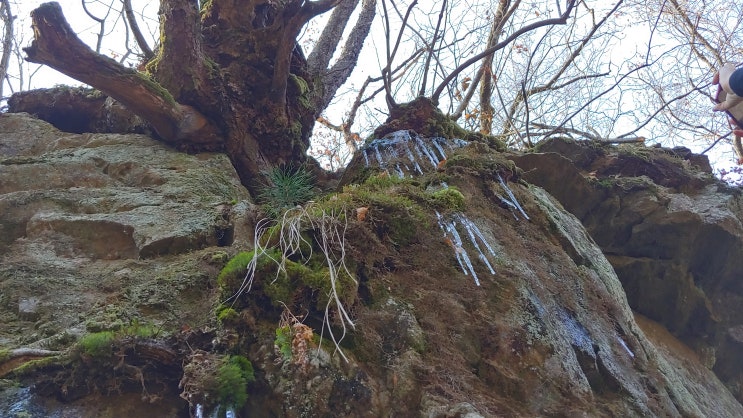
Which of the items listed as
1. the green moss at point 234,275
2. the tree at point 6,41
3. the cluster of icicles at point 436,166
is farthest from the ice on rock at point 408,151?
the tree at point 6,41

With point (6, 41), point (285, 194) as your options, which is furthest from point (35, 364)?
point (6, 41)

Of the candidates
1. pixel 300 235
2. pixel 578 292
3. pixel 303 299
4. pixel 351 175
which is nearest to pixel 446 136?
pixel 351 175

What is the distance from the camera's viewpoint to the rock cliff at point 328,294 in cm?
246

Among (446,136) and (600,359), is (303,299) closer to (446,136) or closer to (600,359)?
(600,359)

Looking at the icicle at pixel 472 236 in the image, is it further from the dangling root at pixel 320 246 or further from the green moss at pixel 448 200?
the dangling root at pixel 320 246

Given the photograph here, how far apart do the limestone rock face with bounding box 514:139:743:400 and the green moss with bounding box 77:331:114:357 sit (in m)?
4.11

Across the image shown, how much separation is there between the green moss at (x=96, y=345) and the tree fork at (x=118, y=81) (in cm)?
254

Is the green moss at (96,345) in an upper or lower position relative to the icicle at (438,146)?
lower

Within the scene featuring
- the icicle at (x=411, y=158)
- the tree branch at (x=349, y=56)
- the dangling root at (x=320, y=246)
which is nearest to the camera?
the dangling root at (x=320, y=246)

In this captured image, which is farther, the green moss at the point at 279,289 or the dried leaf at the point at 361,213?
the dried leaf at the point at 361,213

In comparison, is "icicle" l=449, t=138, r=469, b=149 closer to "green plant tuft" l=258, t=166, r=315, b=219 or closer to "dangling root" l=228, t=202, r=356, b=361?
"green plant tuft" l=258, t=166, r=315, b=219

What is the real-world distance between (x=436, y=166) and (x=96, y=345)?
3.17 m

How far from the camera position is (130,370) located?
97.5 inches

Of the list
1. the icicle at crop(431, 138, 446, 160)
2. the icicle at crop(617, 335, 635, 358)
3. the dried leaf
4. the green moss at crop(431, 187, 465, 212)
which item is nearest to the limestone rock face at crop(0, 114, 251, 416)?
the dried leaf
